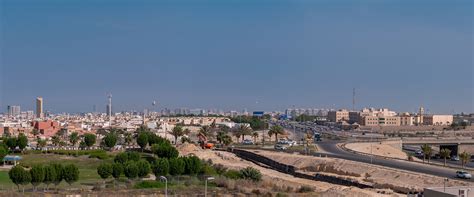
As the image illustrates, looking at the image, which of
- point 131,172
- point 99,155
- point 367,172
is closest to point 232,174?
point 131,172

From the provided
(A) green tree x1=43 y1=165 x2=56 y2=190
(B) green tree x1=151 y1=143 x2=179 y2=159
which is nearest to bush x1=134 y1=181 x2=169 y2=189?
(A) green tree x1=43 y1=165 x2=56 y2=190

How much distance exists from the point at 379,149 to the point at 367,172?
3544cm

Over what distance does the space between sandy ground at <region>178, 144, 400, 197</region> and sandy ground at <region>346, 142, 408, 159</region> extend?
2001cm

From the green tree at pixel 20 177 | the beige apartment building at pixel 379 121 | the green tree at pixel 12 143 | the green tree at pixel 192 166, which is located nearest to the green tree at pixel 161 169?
the green tree at pixel 192 166

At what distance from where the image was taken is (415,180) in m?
49.5

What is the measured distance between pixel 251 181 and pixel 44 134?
79.0 meters

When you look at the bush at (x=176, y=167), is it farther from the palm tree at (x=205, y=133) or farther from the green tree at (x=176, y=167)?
the palm tree at (x=205, y=133)

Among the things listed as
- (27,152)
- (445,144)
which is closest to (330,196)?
(27,152)

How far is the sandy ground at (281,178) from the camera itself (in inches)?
1661

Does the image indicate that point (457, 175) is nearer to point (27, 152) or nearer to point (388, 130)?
point (27, 152)

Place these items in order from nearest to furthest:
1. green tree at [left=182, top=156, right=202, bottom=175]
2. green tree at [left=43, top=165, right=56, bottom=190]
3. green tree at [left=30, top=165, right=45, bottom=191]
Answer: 1. green tree at [left=30, top=165, right=45, bottom=191]
2. green tree at [left=43, top=165, right=56, bottom=190]
3. green tree at [left=182, top=156, right=202, bottom=175]

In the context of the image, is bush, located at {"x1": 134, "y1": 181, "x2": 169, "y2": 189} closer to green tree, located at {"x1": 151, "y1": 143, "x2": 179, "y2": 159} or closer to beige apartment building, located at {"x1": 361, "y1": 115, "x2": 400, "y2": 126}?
green tree, located at {"x1": 151, "y1": 143, "x2": 179, "y2": 159}

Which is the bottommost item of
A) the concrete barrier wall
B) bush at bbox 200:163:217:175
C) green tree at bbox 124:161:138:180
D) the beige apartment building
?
the concrete barrier wall

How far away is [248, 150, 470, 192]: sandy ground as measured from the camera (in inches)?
1876
